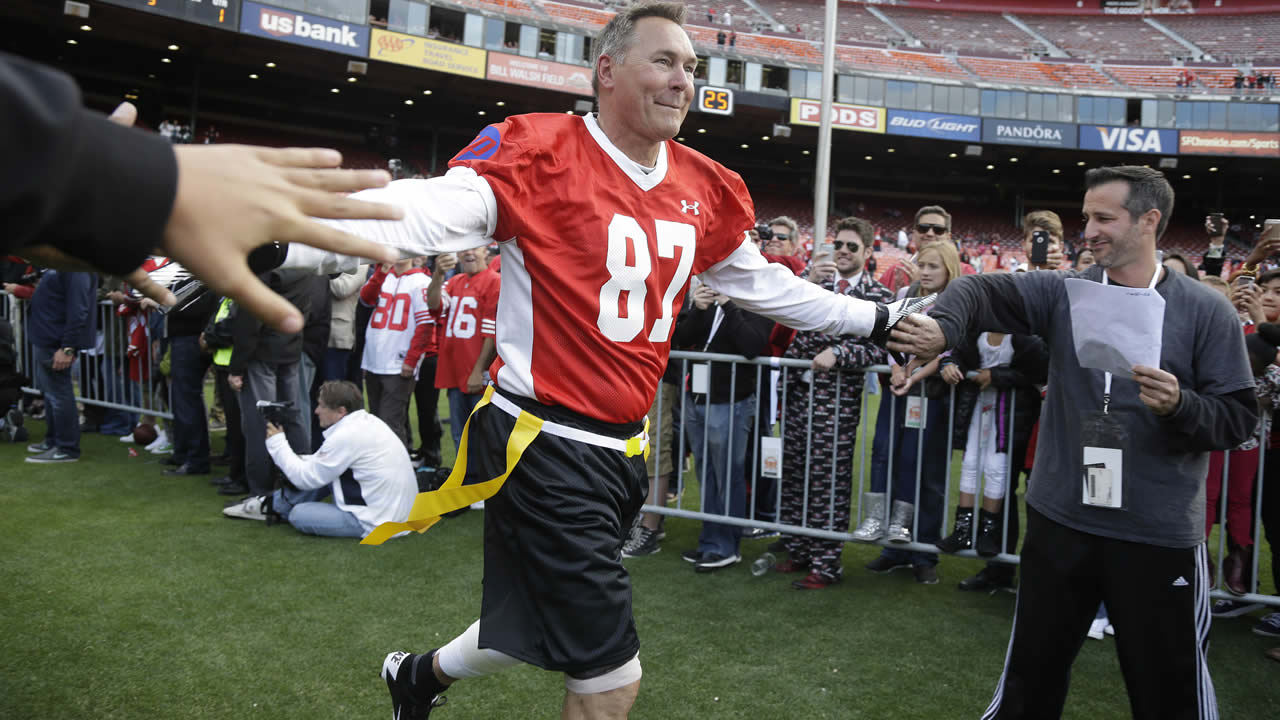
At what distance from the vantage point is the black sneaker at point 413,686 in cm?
263

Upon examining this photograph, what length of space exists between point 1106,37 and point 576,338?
158 feet

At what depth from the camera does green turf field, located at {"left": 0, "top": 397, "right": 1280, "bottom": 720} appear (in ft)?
10.6

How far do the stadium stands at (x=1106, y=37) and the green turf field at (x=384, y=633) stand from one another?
43.0 metres

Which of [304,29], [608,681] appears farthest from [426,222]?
[304,29]

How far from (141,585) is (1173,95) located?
3949 cm

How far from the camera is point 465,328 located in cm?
672

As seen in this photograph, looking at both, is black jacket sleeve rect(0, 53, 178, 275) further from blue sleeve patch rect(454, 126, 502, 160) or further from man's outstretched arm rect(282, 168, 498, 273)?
blue sleeve patch rect(454, 126, 502, 160)

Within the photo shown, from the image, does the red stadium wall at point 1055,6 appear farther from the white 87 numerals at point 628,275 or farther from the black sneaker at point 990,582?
the white 87 numerals at point 628,275

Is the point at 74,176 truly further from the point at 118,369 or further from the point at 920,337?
the point at 118,369

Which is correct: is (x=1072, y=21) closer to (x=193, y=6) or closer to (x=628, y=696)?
(x=193, y=6)

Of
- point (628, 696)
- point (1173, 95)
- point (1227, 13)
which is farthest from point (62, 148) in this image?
point (1227, 13)

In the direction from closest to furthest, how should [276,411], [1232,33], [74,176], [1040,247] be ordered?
[74,176] < [1040,247] < [276,411] < [1232,33]

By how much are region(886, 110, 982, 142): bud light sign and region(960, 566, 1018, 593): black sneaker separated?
1154 inches

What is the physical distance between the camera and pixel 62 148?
2.91 feet
